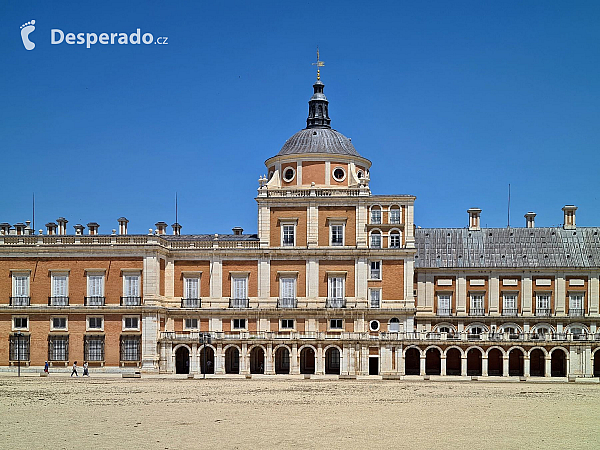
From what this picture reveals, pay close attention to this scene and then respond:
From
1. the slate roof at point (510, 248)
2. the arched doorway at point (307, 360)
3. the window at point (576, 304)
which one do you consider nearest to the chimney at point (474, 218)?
the slate roof at point (510, 248)

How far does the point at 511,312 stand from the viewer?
239 ft

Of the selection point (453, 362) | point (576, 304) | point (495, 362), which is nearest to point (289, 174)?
point (453, 362)

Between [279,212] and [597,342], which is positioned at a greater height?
[279,212]

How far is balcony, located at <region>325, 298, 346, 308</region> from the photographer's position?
66.8 m

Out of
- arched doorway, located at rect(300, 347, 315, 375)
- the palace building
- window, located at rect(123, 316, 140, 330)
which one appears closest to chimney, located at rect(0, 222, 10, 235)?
the palace building

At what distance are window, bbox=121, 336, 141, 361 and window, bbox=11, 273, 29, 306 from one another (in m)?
8.42

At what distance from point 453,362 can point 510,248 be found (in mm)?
12020

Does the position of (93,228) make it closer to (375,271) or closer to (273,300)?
(273,300)

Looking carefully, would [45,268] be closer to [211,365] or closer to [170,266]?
[170,266]

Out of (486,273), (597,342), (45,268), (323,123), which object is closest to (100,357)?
(45,268)

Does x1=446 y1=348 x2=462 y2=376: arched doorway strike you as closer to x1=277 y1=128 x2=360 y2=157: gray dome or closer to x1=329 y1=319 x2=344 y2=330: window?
x1=329 y1=319 x2=344 y2=330: window

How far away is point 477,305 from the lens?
241 feet

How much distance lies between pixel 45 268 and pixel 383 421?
3909 cm

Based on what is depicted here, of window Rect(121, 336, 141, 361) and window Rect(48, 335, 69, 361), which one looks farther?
window Rect(48, 335, 69, 361)
